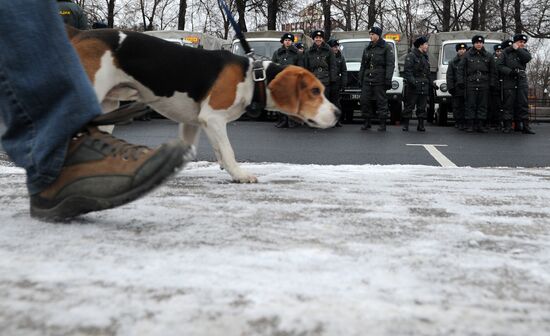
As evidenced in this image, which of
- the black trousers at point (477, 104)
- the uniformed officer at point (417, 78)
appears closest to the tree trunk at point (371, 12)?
the uniformed officer at point (417, 78)

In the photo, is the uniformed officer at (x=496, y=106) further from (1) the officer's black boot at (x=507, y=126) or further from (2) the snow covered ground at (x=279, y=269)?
(2) the snow covered ground at (x=279, y=269)

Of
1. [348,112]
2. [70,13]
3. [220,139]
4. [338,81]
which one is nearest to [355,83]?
[348,112]

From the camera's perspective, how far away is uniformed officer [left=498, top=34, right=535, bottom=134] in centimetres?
1348

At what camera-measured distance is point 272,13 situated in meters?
33.8

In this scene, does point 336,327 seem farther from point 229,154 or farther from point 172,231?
point 229,154

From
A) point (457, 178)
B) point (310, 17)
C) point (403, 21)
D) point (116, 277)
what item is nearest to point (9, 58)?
point (116, 277)

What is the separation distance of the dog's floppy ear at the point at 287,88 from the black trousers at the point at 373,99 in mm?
9076

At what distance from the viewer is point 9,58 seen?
1.92m

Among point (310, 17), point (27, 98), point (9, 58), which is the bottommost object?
point (27, 98)

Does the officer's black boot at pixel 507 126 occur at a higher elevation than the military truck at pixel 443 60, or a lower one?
lower

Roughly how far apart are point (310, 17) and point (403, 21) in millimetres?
8955

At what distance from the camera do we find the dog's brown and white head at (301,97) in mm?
4461

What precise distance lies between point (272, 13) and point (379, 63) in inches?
840

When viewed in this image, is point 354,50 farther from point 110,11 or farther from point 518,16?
point 110,11
